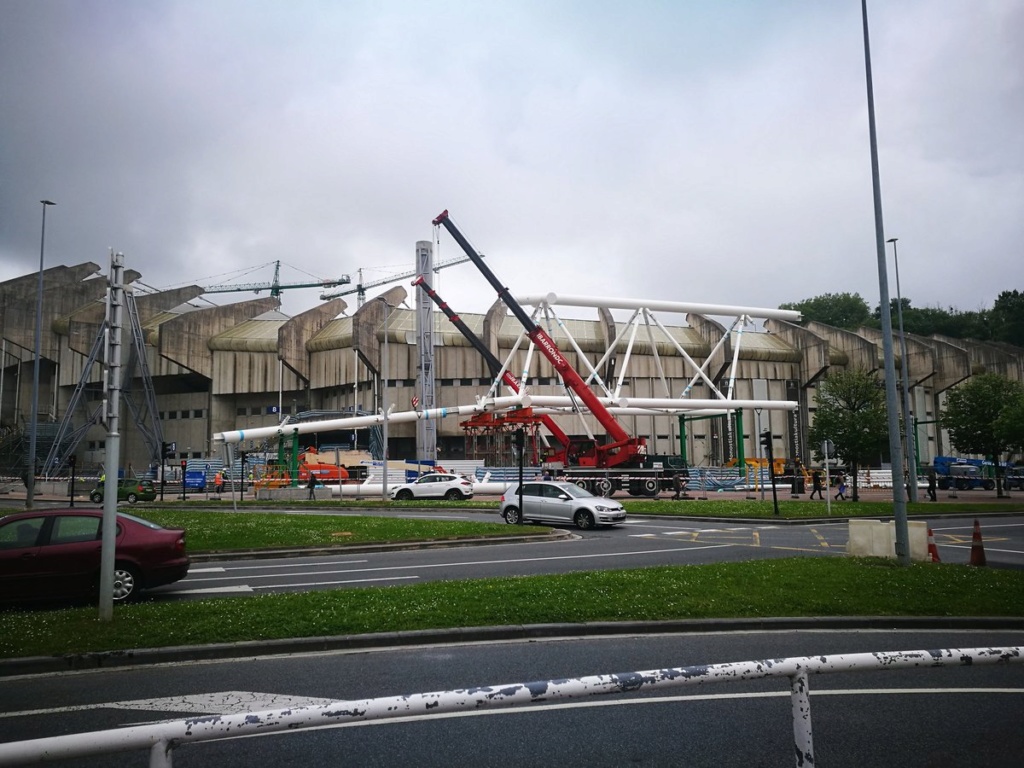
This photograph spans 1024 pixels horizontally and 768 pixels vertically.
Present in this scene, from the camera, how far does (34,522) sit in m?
10.6

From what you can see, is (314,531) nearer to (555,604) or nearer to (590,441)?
(555,604)

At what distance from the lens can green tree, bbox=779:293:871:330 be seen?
348 ft

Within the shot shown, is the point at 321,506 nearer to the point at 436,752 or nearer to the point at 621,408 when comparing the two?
the point at 621,408

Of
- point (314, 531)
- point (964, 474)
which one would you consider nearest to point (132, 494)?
point (314, 531)

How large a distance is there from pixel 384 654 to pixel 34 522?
634cm

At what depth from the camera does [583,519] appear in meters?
22.9

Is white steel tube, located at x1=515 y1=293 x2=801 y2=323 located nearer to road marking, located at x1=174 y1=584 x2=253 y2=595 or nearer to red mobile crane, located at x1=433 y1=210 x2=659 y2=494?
red mobile crane, located at x1=433 y1=210 x2=659 y2=494

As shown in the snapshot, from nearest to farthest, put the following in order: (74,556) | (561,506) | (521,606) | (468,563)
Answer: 1. (521,606)
2. (74,556)
3. (468,563)
4. (561,506)

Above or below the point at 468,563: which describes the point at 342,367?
above

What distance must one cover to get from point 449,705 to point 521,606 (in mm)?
6883

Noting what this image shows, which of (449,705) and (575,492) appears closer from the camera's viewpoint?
(449,705)

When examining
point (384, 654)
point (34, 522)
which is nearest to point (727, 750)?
point (384, 654)

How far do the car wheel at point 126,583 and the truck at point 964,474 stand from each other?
46.7 meters

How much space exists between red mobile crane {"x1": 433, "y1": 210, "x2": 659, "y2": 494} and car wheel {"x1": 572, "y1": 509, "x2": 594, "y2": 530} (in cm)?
1395
